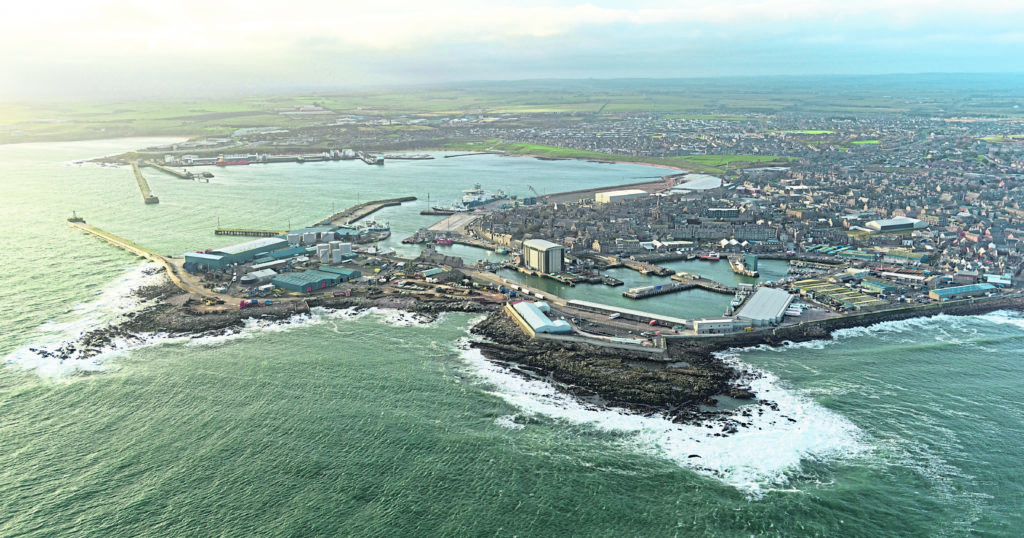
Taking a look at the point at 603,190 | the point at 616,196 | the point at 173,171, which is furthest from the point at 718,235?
the point at 173,171

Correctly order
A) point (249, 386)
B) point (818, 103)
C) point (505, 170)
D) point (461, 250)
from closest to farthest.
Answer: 1. point (249, 386)
2. point (461, 250)
3. point (505, 170)
4. point (818, 103)

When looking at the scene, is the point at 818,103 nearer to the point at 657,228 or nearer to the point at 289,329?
the point at 657,228

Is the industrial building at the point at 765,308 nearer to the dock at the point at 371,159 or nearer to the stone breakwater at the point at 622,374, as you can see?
the stone breakwater at the point at 622,374

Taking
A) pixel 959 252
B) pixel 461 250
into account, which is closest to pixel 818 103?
pixel 959 252

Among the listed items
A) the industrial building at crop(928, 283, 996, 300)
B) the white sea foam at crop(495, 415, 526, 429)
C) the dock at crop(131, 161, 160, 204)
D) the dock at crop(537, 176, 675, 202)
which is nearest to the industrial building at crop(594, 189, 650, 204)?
the dock at crop(537, 176, 675, 202)

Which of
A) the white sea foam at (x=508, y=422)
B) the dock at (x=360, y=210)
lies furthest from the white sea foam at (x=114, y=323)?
the dock at (x=360, y=210)

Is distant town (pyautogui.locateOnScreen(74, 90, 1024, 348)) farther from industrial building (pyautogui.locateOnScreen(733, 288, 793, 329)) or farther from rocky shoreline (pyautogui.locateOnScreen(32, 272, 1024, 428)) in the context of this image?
rocky shoreline (pyautogui.locateOnScreen(32, 272, 1024, 428))
